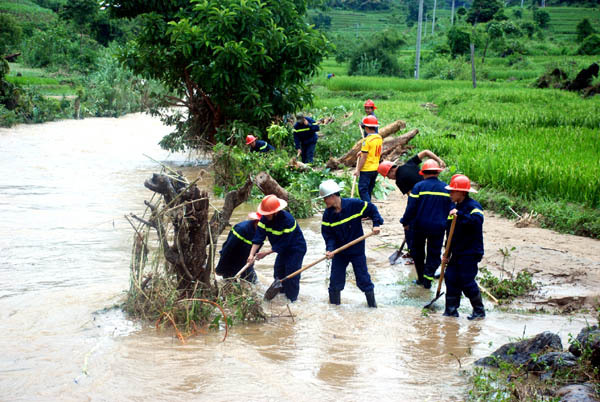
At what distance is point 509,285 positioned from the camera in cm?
693

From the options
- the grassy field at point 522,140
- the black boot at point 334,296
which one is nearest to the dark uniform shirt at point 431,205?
the grassy field at point 522,140

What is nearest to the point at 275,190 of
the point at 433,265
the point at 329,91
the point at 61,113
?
the point at 433,265

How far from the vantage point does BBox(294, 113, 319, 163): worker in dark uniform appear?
527 inches

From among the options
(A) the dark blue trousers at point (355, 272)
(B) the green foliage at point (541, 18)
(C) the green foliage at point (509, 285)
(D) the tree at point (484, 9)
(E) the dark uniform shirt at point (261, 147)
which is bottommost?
(C) the green foliage at point (509, 285)

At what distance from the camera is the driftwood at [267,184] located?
28.0 feet

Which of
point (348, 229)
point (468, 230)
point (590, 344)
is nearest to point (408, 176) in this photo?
point (348, 229)

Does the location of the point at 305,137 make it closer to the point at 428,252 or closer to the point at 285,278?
the point at 428,252

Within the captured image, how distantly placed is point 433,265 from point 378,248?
1.86 metres

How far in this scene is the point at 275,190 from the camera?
9.30 meters

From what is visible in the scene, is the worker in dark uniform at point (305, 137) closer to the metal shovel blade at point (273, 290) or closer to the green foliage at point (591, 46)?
the metal shovel blade at point (273, 290)

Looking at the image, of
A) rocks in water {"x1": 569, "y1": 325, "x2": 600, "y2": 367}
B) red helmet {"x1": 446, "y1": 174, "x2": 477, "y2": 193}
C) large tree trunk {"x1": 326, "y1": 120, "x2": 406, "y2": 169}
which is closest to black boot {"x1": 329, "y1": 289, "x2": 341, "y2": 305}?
red helmet {"x1": 446, "y1": 174, "x2": 477, "y2": 193}

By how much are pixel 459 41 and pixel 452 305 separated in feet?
127

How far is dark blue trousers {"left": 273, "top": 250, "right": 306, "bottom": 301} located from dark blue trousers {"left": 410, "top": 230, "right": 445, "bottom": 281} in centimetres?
146

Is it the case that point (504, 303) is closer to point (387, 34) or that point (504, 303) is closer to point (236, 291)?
point (236, 291)
